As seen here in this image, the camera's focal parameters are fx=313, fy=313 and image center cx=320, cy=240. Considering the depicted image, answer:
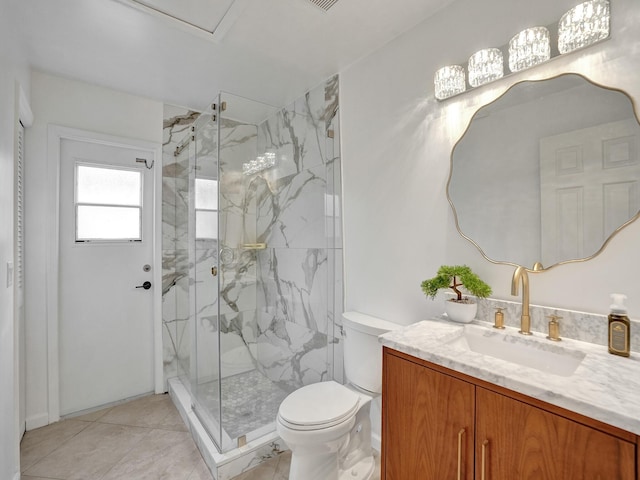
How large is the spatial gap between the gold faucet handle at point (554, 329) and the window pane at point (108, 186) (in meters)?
2.92

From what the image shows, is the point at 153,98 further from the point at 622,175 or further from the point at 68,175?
the point at 622,175

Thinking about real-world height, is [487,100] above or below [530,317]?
above

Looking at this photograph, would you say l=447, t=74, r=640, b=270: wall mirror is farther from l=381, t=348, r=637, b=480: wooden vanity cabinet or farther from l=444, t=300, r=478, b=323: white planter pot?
l=381, t=348, r=637, b=480: wooden vanity cabinet

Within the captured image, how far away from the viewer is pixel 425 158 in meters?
1.67

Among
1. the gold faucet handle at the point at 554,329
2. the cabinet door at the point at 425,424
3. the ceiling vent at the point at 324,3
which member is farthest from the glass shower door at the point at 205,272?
the gold faucet handle at the point at 554,329

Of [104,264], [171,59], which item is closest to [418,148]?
[171,59]

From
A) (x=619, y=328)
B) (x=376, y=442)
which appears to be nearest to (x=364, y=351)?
(x=376, y=442)

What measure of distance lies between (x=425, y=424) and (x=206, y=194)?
193 centimetres

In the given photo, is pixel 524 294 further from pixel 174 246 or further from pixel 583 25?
pixel 174 246

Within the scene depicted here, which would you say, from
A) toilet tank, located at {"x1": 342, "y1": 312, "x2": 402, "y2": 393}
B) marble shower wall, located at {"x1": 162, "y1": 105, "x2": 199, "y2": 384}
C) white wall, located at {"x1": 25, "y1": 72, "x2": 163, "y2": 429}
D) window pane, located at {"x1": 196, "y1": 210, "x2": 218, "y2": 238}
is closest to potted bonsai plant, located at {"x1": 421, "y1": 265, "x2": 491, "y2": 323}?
toilet tank, located at {"x1": 342, "y1": 312, "x2": 402, "y2": 393}

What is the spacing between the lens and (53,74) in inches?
89.9

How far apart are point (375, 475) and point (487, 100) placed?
6.64 ft

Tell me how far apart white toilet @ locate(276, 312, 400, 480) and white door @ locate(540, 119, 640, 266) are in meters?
0.87

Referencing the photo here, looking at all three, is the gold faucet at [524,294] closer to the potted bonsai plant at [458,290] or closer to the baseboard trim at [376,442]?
the potted bonsai plant at [458,290]
